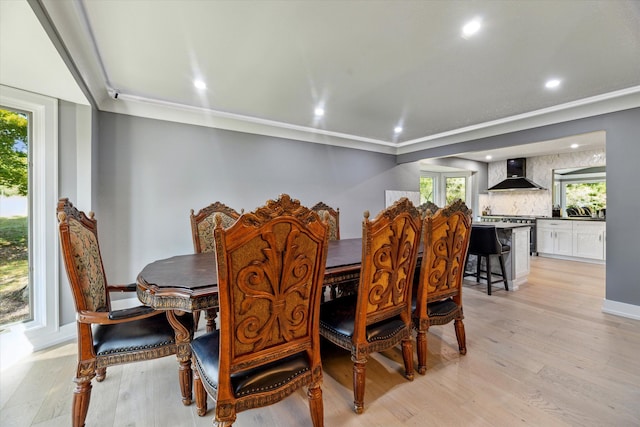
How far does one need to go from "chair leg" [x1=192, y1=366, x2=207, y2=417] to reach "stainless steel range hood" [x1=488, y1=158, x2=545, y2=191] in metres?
7.61

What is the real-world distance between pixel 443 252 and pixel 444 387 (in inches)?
35.3

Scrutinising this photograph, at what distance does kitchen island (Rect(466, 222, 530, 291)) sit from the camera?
13.0 feet

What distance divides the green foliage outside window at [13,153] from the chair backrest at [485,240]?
4903mm

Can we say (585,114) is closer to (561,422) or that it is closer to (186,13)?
(561,422)

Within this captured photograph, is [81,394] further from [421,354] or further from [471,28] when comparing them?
[471,28]

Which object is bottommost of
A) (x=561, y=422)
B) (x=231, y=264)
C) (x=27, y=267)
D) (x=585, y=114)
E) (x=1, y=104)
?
(x=561, y=422)

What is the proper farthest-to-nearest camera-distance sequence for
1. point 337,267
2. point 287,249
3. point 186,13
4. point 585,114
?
1. point 585,114
2. point 337,267
3. point 186,13
4. point 287,249

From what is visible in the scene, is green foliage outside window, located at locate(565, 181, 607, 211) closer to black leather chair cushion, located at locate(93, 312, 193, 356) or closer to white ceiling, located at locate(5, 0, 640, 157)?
white ceiling, located at locate(5, 0, 640, 157)

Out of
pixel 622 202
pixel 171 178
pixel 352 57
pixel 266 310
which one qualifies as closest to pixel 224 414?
pixel 266 310

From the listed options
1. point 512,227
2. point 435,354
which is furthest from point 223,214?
point 512,227

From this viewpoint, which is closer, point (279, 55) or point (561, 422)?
point (561, 422)

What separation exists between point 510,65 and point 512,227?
244 cm

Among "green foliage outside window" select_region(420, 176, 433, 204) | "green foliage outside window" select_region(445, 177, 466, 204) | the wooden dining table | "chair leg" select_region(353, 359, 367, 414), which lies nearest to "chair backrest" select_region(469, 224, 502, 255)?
the wooden dining table

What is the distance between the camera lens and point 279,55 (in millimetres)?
2191
